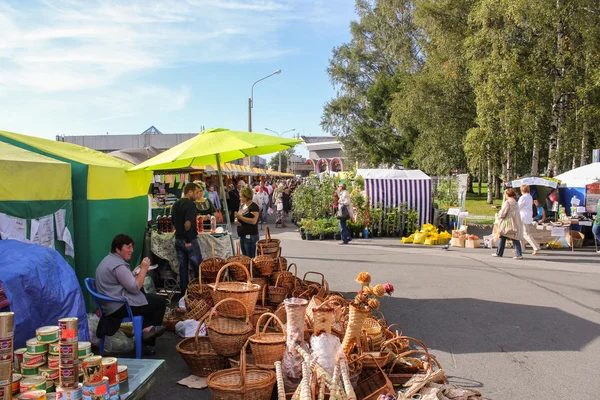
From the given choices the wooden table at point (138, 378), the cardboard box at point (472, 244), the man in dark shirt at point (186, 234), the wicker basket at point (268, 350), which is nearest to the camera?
the wooden table at point (138, 378)

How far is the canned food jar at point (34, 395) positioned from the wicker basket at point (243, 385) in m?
1.41

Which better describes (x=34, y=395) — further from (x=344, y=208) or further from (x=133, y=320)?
(x=344, y=208)

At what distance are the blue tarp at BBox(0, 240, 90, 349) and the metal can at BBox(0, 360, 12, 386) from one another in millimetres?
1166

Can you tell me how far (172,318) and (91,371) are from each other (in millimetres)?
3452

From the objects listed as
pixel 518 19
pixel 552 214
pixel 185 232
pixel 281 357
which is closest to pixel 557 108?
pixel 518 19

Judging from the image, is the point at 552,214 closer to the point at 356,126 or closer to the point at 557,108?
the point at 557,108

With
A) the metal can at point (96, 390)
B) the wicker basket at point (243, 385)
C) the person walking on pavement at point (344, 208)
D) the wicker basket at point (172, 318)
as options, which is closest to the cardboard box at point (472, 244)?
the person walking on pavement at point (344, 208)

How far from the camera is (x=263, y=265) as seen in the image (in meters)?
6.54

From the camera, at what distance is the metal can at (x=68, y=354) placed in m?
2.72

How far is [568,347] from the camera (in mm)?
5578

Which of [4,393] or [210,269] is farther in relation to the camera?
[210,269]

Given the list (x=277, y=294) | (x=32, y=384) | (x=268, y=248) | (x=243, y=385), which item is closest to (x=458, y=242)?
(x=268, y=248)

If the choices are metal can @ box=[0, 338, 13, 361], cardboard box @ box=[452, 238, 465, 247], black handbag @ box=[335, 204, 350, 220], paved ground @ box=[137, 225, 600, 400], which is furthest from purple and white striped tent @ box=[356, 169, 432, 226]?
metal can @ box=[0, 338, 13, 361]

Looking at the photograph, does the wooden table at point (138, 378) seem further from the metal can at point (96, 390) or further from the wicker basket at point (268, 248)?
the wicker basket at point (268, 248)
